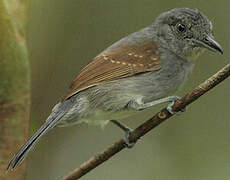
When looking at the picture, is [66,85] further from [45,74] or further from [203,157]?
[203,157]

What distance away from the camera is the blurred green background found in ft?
14.2

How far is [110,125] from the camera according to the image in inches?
200

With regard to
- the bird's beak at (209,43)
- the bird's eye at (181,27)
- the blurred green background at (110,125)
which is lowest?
the blurred green background at (110,125)

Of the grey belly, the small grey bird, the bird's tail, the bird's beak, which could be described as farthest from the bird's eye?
the bird's tail

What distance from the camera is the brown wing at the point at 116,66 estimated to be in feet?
11.3

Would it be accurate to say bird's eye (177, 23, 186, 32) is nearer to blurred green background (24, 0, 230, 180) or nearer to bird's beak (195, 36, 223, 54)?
bird's beak (195, 36, 223, 54)

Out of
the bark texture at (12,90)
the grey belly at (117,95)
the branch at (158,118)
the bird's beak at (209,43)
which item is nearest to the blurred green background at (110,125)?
the grey belly at (117,95)

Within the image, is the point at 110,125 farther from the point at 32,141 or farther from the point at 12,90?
the point at 12,90

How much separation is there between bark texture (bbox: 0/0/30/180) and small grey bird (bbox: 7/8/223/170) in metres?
0.77

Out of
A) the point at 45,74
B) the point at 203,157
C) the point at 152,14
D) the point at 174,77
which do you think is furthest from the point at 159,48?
the point at 152,14

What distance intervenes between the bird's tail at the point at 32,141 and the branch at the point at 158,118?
0.28 metres

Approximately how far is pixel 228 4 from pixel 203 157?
6.62 ft

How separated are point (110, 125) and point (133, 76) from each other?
1.64 metres

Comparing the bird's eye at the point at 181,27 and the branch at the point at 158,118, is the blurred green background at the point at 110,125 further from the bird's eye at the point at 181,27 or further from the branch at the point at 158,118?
the branch at the point at 158,118
